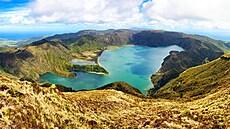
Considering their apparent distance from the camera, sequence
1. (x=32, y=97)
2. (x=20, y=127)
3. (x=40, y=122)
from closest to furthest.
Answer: (x=20, y=127) < (x=40, y=122) < (x=32, y=97)

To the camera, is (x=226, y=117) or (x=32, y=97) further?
(x=226, y=117)

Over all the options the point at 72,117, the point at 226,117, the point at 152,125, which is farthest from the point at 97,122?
the point at 226,117

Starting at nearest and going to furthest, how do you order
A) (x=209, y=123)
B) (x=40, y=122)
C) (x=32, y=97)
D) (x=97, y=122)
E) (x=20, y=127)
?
(x=20, y=127) → (x=40, y=122) → (x=32, y=97) → (x=209, y=123) → (x=97, y=122)

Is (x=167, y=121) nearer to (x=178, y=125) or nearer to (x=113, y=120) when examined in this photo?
(x=178, y=125)

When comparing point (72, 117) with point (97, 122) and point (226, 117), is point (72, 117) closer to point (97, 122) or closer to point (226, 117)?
point (97, 122)

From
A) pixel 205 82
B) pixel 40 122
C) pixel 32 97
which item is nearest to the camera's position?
pixel 40 122

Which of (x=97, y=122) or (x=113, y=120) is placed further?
(x=113, y=120)

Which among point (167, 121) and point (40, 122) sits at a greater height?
point (40, 122)

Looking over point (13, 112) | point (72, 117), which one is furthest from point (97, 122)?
point (13, 112)

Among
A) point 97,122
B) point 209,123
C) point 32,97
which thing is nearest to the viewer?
point 32,97
